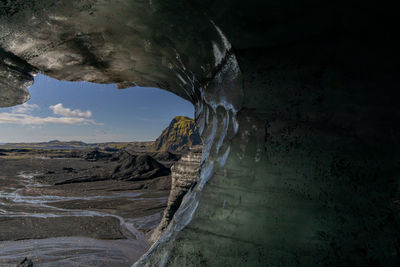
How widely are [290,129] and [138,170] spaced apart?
Answer: 1301 centimetres

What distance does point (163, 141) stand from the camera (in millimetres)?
42344

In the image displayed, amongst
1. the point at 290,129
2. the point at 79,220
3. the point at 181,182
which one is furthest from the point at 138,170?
the point at 290,129

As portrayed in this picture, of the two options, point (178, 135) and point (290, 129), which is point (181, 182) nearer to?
point (290, 129)

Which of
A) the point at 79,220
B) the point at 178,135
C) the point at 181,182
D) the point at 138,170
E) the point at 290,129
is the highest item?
the point at 178,135

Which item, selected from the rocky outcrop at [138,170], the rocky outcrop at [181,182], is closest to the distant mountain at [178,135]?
the rocky outcrop at [138,170]

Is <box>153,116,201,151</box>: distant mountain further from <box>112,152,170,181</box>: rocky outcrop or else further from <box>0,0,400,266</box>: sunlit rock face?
<box>0,0,400,266</box>: sunlit rock face

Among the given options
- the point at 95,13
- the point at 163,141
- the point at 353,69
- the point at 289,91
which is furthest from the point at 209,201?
the point at 163,141

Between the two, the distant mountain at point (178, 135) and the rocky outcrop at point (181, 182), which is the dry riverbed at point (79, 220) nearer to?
the rocky outcrop at point (181, 182)

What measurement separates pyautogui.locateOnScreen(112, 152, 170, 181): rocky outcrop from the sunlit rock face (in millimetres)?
11581

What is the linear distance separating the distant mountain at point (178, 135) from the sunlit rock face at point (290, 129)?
38.3m

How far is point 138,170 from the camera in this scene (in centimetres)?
1338

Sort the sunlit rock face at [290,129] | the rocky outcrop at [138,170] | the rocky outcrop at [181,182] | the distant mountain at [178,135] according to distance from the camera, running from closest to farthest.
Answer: the sunlit rock face at [290,129] < the rocky outcrop at [181,182] < the rocky outcrop at [138,170] < the distant mountain at [178,135]

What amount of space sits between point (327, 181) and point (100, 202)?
28.4 feet

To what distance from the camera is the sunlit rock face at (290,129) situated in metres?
1.10
